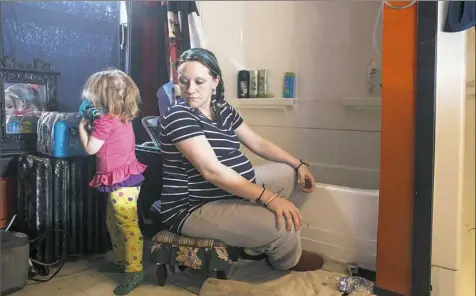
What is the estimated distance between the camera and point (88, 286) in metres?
1.00

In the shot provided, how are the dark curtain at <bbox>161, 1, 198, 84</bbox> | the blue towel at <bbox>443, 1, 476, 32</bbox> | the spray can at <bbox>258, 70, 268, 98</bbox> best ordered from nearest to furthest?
the blue towel at <bbox>443, 1, 476, 32</bbox>, the dark curtain at <bbox>161, 1, 198, 84</bbox>, the spray can at <bbox>258, 70, 268, 98</bbox>

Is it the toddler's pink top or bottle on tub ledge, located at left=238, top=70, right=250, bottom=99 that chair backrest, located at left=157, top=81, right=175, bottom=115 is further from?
bottle on tub ledge, located at left=238, top=70, right=250, bottom=99

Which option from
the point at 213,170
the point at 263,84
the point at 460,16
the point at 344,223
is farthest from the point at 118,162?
the point at 460,16

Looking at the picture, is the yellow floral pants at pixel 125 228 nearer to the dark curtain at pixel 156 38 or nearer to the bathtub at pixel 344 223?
the dark curtain at pixel 156 38

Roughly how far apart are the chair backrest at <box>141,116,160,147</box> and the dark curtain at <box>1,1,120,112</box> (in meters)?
0.17

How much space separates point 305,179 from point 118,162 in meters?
0.50

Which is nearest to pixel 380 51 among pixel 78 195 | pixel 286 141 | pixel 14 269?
pixel 286 141

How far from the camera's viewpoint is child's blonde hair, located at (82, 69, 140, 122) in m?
0.98

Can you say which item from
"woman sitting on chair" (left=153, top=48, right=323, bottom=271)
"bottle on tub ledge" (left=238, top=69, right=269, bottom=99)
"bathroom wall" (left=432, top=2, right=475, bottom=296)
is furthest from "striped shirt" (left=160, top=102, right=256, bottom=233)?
"bathroom wall" (left=432, top=2, right=475, bottom=296)

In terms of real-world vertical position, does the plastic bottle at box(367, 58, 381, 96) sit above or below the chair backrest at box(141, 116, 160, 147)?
above

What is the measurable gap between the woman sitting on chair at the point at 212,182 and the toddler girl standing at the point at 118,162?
3.1 inches

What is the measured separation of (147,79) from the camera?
1046 millimetres

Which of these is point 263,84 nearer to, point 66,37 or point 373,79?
point 373,79

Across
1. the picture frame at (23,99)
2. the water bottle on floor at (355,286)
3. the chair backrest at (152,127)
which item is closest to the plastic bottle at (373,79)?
the water bottle on floor at (355,286)
